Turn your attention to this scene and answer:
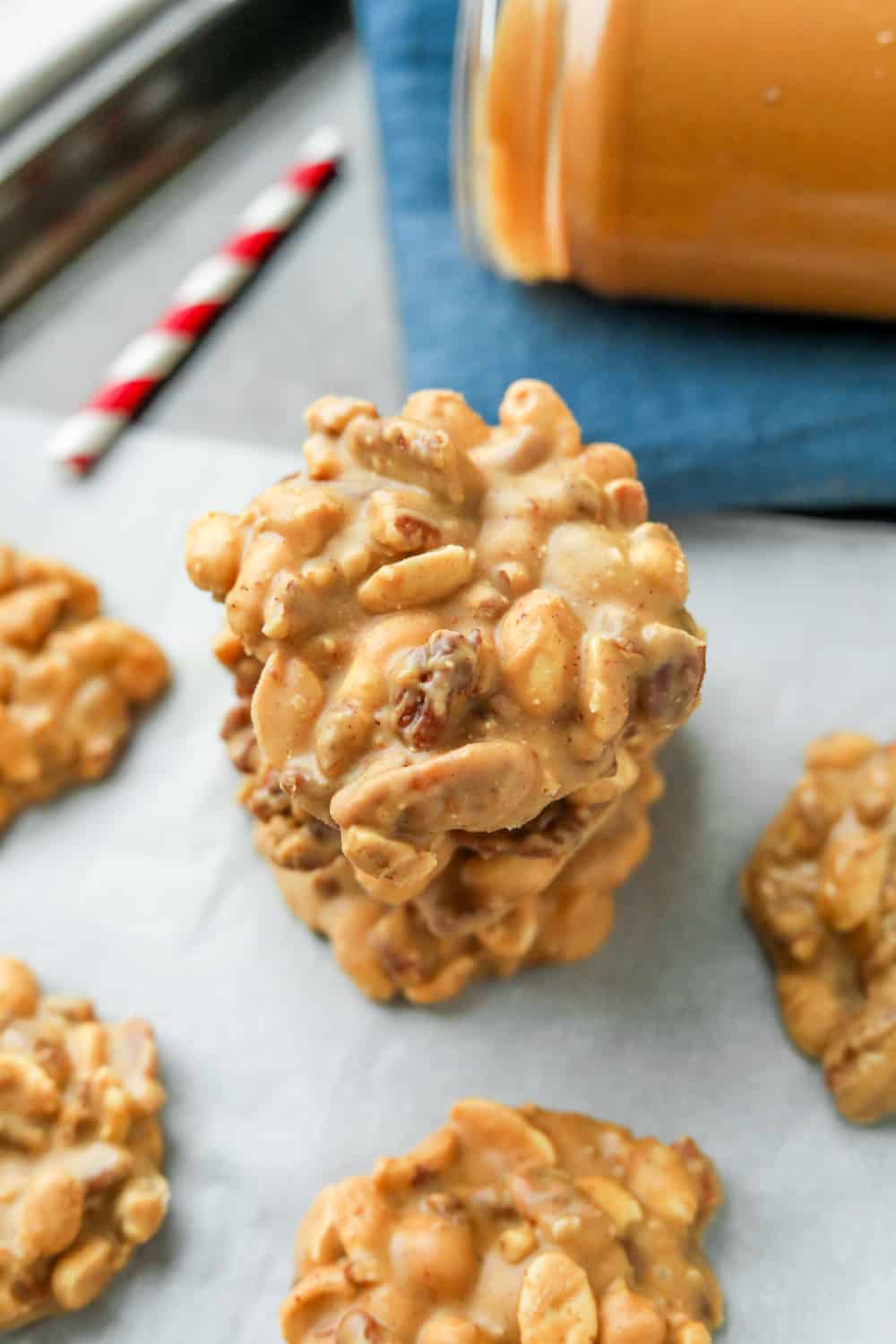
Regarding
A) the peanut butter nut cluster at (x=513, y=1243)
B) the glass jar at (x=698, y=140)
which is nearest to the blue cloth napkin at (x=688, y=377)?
the glass jar at (x=698, y=140)

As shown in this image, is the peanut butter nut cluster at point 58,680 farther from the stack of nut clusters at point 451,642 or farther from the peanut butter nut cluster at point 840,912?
the peanut butter nut cluster at point 840,912

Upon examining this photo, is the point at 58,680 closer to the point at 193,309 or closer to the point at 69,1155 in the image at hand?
the point at 69,1155

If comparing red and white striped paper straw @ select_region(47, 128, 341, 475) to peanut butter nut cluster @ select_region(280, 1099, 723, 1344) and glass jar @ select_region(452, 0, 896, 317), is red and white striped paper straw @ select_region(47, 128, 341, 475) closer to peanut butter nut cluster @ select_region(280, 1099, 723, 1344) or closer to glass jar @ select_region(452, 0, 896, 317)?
glass jar @ select_region(452, 0, 896, 317)

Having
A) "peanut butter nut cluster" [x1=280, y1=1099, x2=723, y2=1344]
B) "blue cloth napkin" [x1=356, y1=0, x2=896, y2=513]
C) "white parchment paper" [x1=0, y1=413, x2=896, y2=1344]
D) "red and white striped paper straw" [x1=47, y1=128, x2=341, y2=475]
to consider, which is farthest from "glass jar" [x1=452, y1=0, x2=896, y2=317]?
"peanut butter nut cluster" [x1=280, y1=1099, x2=723, y2=1344]

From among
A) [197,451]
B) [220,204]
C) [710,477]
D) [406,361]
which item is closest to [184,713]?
[197,451]

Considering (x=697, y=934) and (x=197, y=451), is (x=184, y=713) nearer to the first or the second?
(x=197, y=451)

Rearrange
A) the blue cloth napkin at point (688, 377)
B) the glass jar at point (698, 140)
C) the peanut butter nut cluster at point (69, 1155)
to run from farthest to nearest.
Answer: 1. the blue cloth napkin at point (688, 377)
2. the glass jar at point (698, 140)
3. the peanut butter nut cluster at point (69, 1155)
